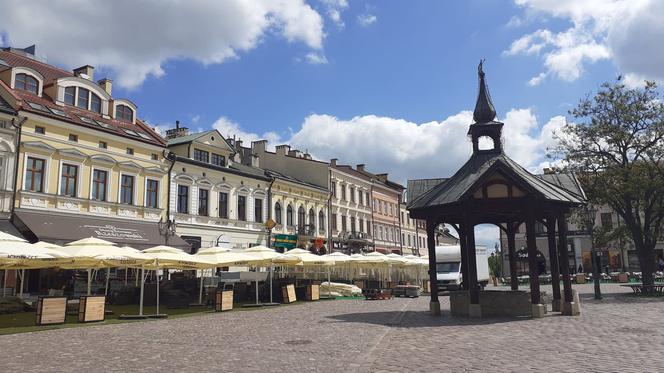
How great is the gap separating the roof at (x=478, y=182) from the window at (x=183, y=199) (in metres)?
20.8

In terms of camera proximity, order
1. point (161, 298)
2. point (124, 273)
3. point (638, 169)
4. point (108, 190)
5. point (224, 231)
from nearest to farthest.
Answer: point (161, 298), point (638, 169), point (108, 190), point (124, 273), point (224, 231)

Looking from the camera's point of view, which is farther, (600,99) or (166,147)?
(166,147)

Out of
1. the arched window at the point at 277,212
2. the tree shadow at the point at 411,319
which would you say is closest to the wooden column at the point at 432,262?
the tree shadow at the point at 411,319

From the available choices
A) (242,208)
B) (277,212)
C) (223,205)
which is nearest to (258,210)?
(242,208)

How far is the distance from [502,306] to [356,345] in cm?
705

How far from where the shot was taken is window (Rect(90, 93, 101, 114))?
31.7 metres

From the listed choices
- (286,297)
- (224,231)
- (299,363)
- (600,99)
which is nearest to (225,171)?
(224,231)

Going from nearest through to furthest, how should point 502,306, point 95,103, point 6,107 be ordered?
point 502,306 → point 6,107 → point 95,103

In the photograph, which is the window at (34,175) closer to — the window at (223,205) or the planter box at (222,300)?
the planter box at (222,300)

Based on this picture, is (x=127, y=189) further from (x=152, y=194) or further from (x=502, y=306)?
(x=502, y=306)

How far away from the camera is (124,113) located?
33.7 meters

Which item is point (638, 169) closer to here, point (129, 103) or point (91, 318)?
point (91, 318)

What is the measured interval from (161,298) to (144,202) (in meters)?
9.76

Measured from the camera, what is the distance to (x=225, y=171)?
3819 centimetres
